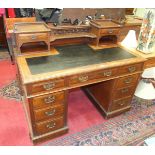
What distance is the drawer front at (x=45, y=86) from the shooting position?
1.23m

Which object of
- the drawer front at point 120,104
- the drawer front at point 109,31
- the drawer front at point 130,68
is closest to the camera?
the drawer front at point 130,68

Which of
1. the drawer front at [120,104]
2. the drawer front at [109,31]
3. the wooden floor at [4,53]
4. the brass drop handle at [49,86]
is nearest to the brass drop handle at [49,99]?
the brass drop handle at [49,86]

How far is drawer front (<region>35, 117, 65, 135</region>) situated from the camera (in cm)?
151

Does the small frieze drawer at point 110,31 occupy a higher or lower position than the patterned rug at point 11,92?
higher

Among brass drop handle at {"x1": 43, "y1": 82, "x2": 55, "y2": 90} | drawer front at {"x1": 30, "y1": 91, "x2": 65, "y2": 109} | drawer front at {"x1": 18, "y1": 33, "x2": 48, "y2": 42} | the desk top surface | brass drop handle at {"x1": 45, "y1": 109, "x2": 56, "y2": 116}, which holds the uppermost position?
drawer front at {"x1": 18, "y1": 33, "x2": 48, "y2": 42}

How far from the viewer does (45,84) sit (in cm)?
127

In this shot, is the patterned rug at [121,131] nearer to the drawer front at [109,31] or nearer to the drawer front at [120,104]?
the drawer front at [120,104]

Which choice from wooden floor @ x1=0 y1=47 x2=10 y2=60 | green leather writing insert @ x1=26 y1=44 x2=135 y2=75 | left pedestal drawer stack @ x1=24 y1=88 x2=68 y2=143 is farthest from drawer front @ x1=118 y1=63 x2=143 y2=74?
wooden floor @ x1=0 y1=47 x2=10 y2=60

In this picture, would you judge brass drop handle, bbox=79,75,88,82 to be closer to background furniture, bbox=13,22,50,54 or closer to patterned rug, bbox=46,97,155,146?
background furniture, bbox=13,22,50,54

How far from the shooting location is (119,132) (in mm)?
1798

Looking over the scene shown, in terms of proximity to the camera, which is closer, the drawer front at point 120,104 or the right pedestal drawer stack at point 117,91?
the right pedestal drawer stack at point 117,91

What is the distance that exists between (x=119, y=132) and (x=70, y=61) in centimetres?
100

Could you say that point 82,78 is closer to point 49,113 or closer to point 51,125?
point 49,113
